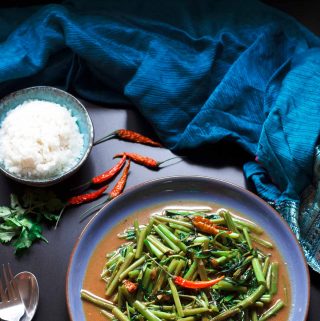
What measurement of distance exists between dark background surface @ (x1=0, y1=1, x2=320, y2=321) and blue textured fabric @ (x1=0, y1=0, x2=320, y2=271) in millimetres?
51

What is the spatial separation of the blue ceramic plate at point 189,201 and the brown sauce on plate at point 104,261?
0.01 metres

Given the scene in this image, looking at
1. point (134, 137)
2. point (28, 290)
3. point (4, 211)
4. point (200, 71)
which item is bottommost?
point (28, 290)

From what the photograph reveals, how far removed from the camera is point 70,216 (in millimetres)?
1633

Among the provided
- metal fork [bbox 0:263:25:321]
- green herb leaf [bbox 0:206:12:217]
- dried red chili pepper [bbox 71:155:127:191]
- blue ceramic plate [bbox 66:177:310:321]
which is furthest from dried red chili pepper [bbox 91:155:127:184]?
metal fork [bbox 0:263:25:321]

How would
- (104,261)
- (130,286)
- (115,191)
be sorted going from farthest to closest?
(115,191), (104,261), (130,286)

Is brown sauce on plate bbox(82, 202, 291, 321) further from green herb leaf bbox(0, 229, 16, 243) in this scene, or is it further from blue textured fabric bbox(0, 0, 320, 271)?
green herb leaf bbox(0, 229, 16, 243)

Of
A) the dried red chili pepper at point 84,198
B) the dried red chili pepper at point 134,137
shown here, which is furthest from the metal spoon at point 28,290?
the dried red chili pepper at point 134,137

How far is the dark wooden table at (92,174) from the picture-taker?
5.03 ft

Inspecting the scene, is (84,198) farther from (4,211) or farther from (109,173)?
(4,211)

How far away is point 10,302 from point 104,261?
0.26 metres

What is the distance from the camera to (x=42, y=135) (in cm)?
162

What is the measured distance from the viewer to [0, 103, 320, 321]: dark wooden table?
153cm

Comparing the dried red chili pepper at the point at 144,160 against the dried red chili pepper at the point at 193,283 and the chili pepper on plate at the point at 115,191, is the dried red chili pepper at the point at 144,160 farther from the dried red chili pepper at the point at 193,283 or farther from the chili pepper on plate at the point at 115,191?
the dried red chili pepper at the point at 193,283

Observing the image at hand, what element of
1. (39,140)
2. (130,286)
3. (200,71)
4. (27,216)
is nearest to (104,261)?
(130,286)
